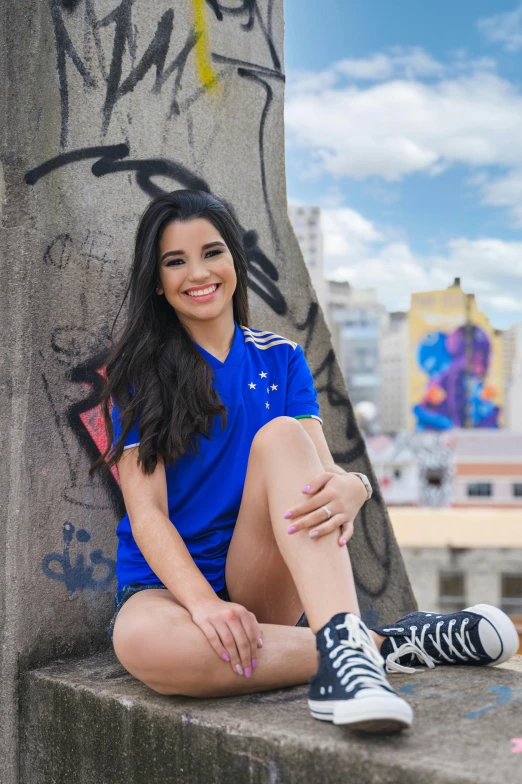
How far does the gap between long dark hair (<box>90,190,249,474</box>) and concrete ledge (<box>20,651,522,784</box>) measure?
606 millimetres

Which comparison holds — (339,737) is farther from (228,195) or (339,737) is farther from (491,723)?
(228,195)

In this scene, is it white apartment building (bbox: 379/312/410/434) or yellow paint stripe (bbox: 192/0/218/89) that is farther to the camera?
white apartment building (bbox: 379/312/410/434)

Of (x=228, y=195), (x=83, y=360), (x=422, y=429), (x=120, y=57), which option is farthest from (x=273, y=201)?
(x=422, y=429)

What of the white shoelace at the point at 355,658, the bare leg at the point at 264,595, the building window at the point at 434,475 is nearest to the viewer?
the white shoelace at the point at 355,658

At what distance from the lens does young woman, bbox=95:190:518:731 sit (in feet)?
5.97

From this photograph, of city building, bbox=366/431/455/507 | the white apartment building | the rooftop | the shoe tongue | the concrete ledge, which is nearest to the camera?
the concrete ledge

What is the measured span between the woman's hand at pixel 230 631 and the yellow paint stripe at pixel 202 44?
1.92m

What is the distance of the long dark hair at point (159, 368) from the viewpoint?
209 cm

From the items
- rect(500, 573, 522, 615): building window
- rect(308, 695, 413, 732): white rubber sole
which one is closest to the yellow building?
rect(500, 573, 522, 615): building window

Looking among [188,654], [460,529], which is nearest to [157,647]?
[188,654]

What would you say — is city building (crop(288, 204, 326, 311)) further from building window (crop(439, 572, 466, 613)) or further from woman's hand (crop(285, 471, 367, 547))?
woman's hand (crop(285, 471, 367, 547))

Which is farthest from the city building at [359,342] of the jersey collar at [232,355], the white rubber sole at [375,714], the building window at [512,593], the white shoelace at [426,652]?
the white rubber sole at [375,714]

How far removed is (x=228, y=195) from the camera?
2959 mm

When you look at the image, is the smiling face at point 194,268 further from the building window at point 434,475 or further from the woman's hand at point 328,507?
the building window at point 434,475
